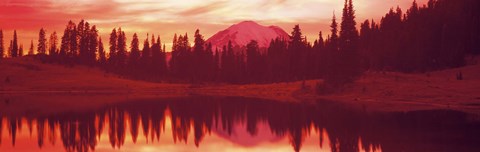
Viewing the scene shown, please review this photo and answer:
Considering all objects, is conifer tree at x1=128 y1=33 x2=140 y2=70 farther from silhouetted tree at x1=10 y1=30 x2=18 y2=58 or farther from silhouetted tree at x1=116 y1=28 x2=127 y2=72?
silhouetted tree at x1=10 y1=30 x2=18 y2=58

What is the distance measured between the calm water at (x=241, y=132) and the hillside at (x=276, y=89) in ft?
36.7

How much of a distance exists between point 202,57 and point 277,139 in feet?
377

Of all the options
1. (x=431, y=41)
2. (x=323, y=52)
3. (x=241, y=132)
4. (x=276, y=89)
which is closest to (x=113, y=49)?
(x=323, y=52)

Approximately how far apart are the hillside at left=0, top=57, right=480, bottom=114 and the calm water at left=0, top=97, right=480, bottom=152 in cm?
1119

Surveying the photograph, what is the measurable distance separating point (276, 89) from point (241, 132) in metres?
58.1

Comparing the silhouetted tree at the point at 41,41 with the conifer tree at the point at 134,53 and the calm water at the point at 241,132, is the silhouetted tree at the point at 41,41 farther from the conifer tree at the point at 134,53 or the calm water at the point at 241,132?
the calm water at the point at 241,132

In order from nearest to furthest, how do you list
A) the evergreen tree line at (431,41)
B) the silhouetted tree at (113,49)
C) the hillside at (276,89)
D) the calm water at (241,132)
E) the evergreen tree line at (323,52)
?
the calm water at (241,132), the hillside at (276,89), the evergreen tree line at (323,52), the evergreen tree line at (431,41), the silhouetted tree at (113,49)

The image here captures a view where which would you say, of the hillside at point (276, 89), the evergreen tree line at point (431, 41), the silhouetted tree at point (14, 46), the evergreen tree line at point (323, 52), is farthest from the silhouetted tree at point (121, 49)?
the evergreen tree line at point (431, 41)

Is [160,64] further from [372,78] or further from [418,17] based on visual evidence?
[372,78]

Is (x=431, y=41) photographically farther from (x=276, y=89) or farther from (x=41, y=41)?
(x=41, y=41)

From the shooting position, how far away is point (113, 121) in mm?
38875

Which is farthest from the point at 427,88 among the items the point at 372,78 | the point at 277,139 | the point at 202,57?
the point at 202,57

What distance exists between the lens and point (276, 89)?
90.3 m

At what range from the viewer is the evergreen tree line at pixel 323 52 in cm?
8362
